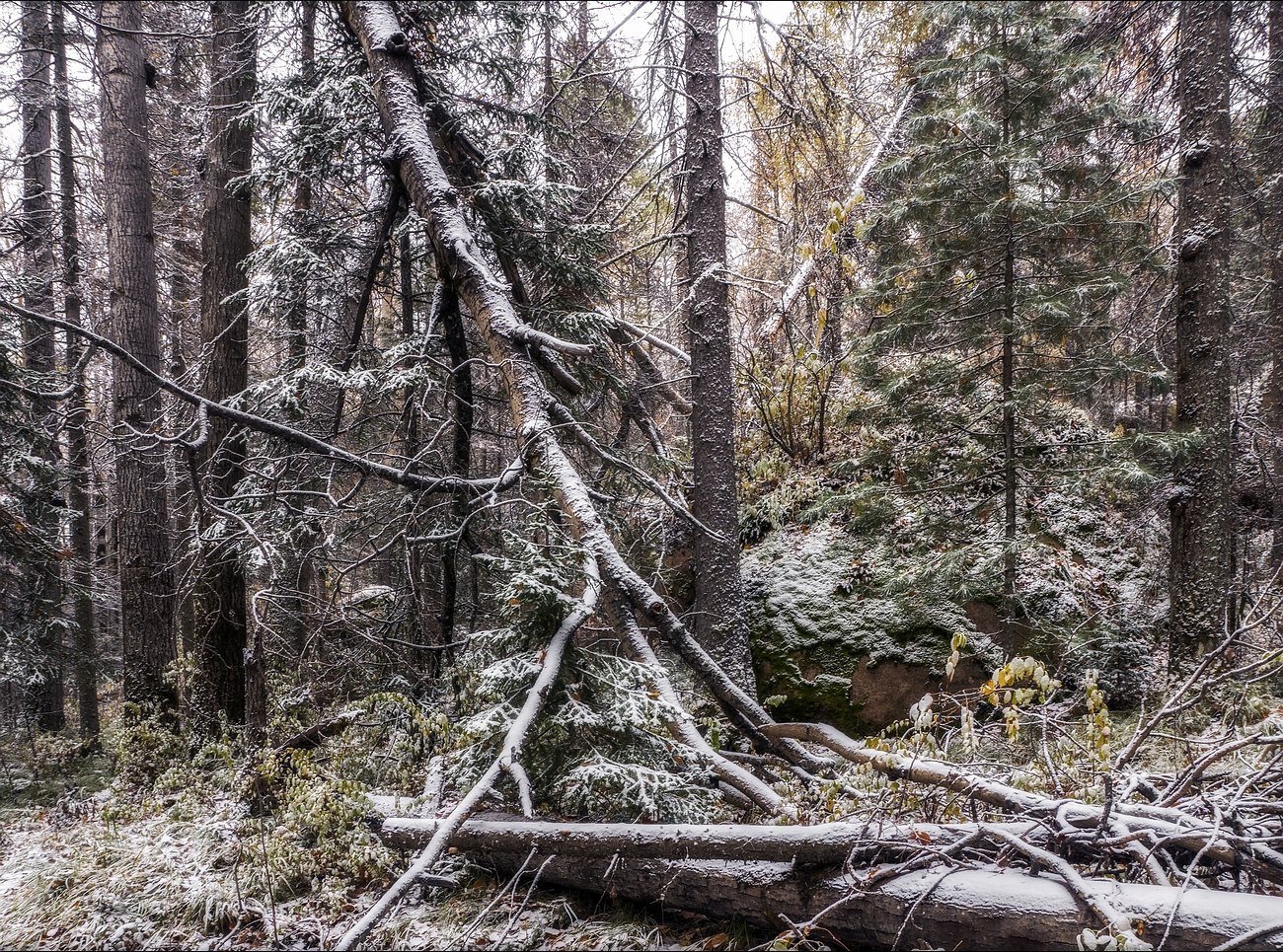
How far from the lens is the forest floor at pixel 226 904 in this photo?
113 inches

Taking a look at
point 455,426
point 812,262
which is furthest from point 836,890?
point 812,262

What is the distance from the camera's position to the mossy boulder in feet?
19.8

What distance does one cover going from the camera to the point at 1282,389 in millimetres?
8078

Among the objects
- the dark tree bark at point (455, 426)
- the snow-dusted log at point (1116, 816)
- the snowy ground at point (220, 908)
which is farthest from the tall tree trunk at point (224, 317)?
the snow-dusted log at point (1116, 816)

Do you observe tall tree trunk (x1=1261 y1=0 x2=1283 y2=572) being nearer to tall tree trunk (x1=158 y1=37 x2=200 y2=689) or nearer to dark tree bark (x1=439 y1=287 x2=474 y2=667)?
dark tree bark (x1=439 y1=287 x2=474 y2=667)

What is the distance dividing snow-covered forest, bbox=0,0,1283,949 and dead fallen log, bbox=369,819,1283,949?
0.02 meters

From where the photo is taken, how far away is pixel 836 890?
252 cm

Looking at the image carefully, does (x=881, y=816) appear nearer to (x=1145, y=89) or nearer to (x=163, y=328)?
(x=1145, y=89)

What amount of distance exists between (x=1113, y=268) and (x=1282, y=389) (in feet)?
18.2

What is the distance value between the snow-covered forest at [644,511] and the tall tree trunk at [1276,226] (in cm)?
6

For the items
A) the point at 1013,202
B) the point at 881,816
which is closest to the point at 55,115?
the point at 1013,202

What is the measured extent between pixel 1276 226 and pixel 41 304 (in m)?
17.3

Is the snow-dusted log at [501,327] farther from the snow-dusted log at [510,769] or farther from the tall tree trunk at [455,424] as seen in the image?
the tall tree trunk at [455,424]

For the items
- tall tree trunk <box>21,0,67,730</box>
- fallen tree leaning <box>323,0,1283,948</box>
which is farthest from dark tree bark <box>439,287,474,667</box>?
tall tree trunk <box>21,0,67,730</box>
